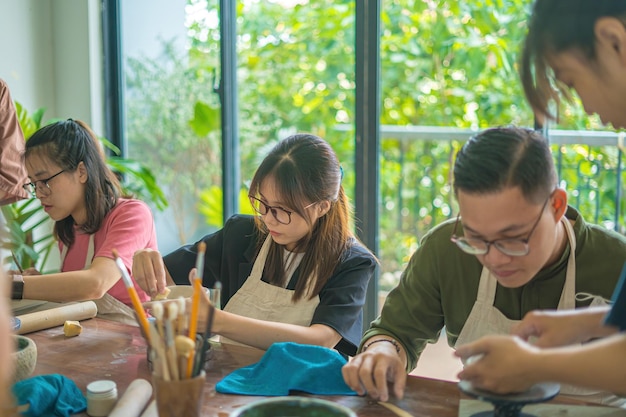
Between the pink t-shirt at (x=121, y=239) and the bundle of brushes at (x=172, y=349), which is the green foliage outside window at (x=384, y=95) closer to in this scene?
the pink t-shirt at (x=121, y=239)

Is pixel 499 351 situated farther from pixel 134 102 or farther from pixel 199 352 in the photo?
pixel 134 102

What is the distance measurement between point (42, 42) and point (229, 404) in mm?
3321

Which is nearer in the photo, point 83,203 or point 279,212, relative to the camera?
point 279,212

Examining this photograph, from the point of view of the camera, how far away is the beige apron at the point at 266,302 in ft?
6.65

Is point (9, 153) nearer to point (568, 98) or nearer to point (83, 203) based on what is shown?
point (83, 203)

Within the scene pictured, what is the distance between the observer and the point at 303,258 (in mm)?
2076

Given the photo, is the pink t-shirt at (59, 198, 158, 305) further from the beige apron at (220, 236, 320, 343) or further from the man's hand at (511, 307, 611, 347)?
the man's hand at (511, 307, 611, 347)

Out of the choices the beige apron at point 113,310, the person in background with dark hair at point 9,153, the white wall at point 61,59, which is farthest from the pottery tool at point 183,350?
the white wall at point 61,59

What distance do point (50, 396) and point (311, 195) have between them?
891mm

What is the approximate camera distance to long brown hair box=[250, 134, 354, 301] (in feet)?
6.59

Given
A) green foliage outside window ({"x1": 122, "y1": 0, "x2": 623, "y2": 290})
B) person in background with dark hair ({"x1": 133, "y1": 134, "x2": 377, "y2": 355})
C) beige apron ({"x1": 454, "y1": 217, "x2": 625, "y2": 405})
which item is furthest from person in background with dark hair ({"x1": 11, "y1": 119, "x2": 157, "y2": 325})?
green foliage outside window ({"x1": 122, "y1": 0, "x2": 623, "y2": 290})

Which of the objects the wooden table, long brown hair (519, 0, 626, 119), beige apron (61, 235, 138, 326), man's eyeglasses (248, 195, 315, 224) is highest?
long brown hair (519, 0, 626, 119)

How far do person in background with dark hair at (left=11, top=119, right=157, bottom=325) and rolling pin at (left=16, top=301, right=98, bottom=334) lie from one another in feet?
0.94

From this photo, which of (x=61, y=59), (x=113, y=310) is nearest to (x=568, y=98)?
(x=113, y=310)
